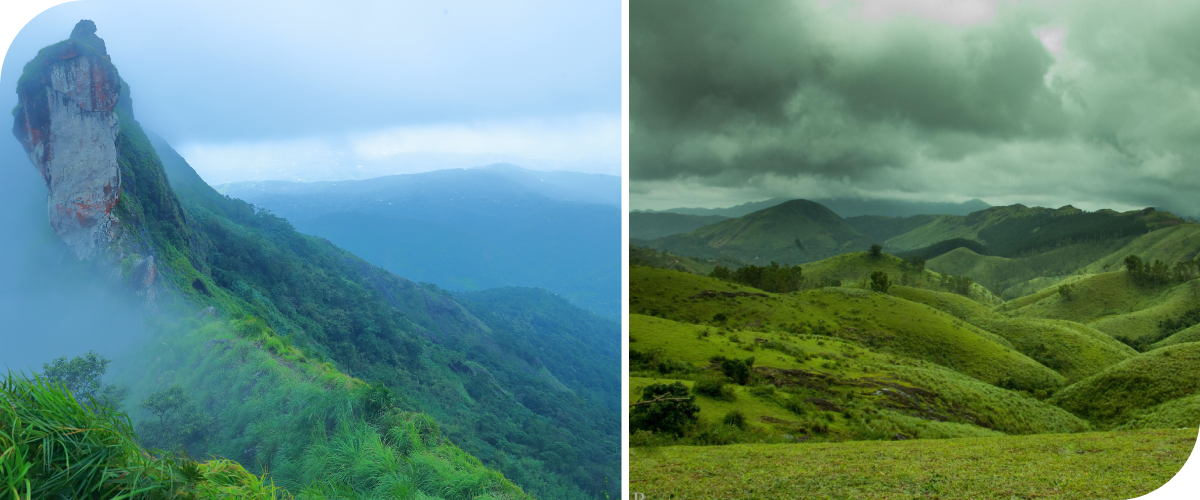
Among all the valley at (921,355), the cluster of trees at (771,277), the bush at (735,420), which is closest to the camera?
the valley at (921,355)

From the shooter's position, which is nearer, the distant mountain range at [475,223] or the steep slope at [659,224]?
the steep slope at [659,224]

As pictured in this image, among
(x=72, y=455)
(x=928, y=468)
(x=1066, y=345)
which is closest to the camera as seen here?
(x=72, y=455)

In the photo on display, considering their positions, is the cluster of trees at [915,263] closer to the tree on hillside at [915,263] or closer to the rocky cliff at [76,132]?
the tree on hillside at [915,263]

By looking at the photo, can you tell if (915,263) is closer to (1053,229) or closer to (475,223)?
(1053,229)

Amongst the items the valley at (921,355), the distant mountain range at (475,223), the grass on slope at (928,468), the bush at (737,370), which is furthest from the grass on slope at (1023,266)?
the distant mountain range at (475,223)

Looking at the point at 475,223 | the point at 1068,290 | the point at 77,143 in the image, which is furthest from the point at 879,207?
the point at 77,143

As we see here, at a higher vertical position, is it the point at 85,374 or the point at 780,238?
the point at 780,238
